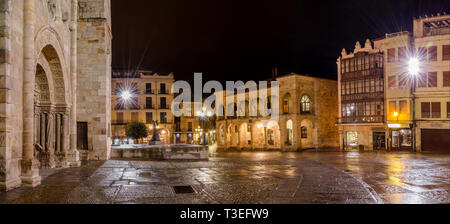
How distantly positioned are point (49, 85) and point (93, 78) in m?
4.64

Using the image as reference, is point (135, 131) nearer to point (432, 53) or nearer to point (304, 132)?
point (304, 132)

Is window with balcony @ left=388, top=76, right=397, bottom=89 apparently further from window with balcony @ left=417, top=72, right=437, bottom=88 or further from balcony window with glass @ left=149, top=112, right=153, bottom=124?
balcony window with glass @ left=149, top=112, right=153, bottom=124

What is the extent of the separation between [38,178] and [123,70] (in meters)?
50.3

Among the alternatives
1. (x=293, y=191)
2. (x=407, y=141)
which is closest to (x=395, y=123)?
(x=407, y=141)

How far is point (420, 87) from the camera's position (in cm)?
3431

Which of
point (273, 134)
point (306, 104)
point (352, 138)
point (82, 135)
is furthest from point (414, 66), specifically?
point (82, 135)

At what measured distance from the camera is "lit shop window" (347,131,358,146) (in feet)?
130

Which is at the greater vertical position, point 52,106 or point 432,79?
point 432,79

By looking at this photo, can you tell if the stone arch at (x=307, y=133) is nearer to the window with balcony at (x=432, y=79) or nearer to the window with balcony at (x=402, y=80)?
the window with balcony at (x=402, y=80)

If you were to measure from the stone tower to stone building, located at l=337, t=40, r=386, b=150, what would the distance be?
2879cm

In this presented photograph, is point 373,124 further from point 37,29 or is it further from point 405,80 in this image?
point 37,29

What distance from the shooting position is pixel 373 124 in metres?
37.4

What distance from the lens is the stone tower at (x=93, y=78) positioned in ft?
60.0

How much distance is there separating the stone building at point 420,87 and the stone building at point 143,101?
34221 mm
